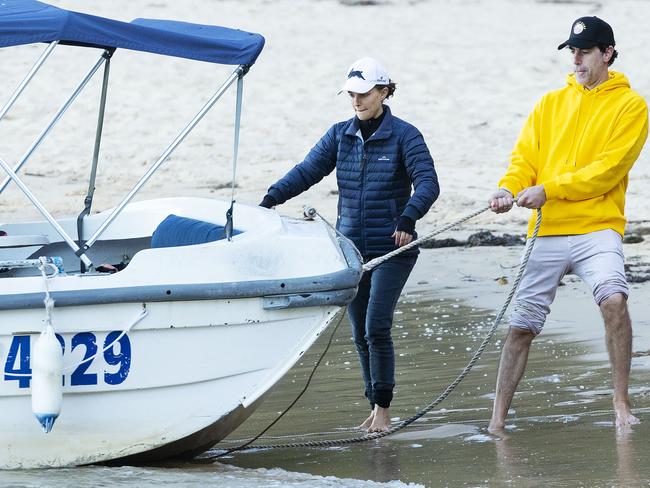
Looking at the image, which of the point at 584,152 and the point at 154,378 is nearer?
the point at 154,378

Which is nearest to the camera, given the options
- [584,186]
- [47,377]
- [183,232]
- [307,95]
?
[47,377]

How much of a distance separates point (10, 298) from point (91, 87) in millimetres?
12417

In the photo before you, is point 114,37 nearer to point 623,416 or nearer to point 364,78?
point 364,78

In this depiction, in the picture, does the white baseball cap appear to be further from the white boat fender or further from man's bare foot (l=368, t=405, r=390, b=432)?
the white boat fender

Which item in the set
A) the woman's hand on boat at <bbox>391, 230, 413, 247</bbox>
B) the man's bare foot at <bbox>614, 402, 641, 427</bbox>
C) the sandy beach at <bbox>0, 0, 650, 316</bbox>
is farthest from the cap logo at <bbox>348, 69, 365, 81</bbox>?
the sandy beach at <bbox>0, 0, 650, 316</bbox>

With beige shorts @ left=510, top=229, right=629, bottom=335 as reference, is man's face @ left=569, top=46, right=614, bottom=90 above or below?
above

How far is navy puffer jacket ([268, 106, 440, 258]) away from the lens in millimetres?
5645

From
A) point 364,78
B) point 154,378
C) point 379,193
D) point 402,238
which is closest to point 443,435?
point 402,238

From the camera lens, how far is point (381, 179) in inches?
224

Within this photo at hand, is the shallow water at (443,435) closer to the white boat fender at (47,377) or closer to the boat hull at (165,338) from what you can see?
the boat hull at (165,338)

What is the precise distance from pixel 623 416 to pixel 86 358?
221cm

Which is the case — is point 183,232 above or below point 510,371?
above

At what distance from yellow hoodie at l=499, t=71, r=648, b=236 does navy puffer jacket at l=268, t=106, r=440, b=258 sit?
1.19 ft

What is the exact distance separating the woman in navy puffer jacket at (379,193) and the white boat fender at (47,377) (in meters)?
1.47
